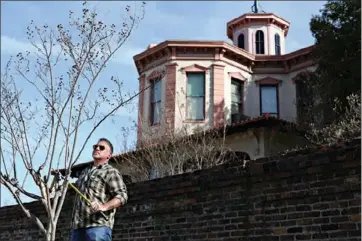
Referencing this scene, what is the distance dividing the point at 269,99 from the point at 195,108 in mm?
3083

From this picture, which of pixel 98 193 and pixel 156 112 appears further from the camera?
pixel 156 112

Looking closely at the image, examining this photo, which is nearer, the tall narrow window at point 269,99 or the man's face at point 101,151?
the man's face at point 101,151

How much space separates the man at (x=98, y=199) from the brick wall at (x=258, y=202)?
1.87 meters

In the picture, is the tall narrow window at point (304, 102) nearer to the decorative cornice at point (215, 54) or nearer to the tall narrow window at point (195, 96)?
the decorative cornice at point (215, 54)

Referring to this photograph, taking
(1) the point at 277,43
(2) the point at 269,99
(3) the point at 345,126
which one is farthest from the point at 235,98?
(3) the point at 345,126

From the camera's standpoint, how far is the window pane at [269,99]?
1845 cm

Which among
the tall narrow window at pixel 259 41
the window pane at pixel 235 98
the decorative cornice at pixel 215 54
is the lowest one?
the window pane at pixel 235 98

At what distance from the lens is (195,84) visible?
17.8m

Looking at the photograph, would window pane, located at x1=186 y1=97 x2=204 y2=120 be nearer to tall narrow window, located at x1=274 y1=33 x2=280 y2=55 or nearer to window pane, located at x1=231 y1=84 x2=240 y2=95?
window pane, located at x1=231 y1=84 x2=240 y2=95

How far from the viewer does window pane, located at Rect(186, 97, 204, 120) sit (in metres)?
17.1

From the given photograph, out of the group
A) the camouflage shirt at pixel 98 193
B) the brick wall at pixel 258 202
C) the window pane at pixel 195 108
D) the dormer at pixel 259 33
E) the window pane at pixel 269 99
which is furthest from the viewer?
the dormer at pixel 259 33

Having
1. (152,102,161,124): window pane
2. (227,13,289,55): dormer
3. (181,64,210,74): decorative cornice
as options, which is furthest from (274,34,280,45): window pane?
(152,102,161,124): window pane

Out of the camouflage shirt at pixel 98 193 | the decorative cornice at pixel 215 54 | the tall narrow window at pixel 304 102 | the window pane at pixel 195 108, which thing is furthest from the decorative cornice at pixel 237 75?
the camouflage shirt at pixel 98 193

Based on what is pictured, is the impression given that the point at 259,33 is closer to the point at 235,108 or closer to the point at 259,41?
the point at 259,41
